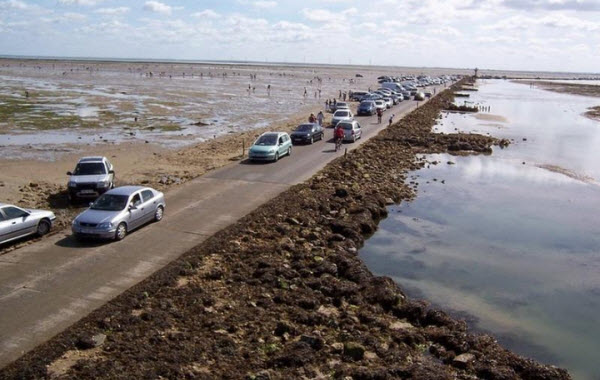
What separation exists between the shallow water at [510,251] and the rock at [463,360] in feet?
6.94

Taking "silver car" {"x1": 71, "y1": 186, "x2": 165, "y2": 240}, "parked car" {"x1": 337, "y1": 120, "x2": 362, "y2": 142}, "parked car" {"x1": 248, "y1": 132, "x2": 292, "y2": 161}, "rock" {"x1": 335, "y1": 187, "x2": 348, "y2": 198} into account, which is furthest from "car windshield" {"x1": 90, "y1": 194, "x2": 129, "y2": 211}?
"parked car" {"x1": 337, "y1": 120, "x2": 362, "y2": 142}

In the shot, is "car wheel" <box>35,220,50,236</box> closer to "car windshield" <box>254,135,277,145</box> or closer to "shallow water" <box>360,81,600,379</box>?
"shallow water" <box>360,81,600,379</box>

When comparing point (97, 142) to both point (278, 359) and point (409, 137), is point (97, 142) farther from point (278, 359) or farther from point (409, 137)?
point (278, 359)

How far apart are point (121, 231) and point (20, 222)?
322 cm

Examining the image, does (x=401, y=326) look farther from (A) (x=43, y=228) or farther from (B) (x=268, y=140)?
(B) (x=268, y=140)

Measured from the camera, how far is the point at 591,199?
97.6 feet

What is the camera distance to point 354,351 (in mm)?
12070

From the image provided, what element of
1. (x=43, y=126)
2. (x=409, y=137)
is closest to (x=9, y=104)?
(x=43, y=126)

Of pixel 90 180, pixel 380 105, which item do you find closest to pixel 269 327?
pixel 90 180

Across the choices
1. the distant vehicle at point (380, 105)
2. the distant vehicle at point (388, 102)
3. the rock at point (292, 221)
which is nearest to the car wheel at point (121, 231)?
the rock at point (292, 221)

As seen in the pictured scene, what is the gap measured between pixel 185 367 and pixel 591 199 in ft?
87.3

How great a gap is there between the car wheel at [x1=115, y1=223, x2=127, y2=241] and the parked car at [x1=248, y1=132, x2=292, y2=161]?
13945 mm

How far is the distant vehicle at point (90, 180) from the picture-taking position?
22453 mm

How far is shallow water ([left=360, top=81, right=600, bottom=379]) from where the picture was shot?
1521cm
